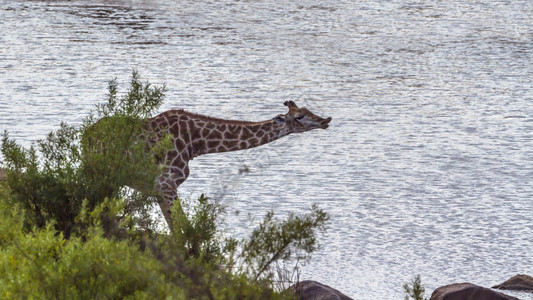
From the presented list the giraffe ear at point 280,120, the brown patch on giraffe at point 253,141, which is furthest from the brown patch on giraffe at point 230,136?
the giraffe ear at point 280,120

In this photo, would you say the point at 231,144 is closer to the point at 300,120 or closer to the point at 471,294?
the point at 300,120

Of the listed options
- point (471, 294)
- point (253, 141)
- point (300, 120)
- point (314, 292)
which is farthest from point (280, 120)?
point (471, 294)

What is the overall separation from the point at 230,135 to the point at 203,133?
29 centimetres

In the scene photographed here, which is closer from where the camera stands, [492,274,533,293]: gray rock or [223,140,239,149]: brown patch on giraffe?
[492,274,533,293]: gray rock

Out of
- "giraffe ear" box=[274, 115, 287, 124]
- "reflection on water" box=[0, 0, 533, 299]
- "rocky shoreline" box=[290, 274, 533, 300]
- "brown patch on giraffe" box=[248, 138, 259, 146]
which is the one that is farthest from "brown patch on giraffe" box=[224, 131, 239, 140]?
"rocky shoreline" box=[290, 274, 533, 300]

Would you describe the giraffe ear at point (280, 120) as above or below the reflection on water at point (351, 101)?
above

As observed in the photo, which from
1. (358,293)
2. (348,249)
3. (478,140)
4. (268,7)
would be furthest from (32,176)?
(268,7)

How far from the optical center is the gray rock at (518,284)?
6969mm

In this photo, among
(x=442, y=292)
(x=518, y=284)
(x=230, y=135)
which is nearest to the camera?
(x=442, y=292)

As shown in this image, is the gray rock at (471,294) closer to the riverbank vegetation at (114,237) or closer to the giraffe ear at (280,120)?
the riverbank vegetation at (114,237)

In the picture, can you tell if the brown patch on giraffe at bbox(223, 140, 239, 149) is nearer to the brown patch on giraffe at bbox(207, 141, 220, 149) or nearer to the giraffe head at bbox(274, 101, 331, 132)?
the brown patch on giraffe at bbox(207, 141, 220, 149)

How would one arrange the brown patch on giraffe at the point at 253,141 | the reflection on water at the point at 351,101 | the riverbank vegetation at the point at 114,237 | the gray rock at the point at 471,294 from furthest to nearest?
the reflection on water at the point at 351,101 → the brown patch on giraffe at the point at 253,141 → the gray rock at the point at 471,294 → the riverbank vegetation at the point at 114,237

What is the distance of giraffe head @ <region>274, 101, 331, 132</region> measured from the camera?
7605 millimetres

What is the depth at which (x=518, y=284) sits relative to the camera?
23.0 ft
